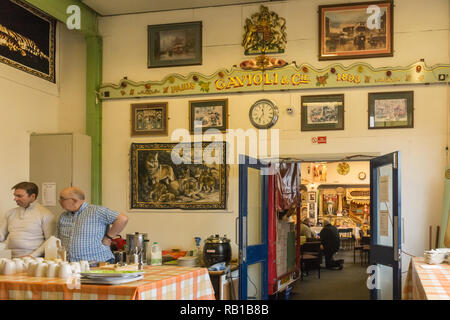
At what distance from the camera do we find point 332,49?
757 centimetres

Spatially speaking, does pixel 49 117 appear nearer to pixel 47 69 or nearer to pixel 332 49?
pixel 47 69

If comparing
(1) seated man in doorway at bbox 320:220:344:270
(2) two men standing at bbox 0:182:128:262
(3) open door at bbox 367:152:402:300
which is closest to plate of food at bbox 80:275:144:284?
(2) two men standing at bbox 0:182:128:262

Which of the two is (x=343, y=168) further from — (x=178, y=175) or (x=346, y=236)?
(x=178, y=175)

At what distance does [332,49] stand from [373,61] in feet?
1.88

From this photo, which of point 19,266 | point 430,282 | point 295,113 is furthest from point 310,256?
point 19,266

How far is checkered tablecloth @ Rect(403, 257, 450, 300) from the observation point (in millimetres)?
3453

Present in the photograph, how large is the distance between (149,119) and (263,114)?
1.71 metres

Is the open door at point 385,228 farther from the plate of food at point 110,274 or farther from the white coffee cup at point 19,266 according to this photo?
the white coffee cup at point 19,266

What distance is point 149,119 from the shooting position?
321 inches

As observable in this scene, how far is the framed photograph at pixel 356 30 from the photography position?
741 cm

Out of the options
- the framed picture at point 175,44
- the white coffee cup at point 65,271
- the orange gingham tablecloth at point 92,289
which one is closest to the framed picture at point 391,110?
the framed picture at point 175,44

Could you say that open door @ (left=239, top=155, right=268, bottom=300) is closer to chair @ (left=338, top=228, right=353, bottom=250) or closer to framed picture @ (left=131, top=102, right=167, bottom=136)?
framed picture @ (left=131, top=102, right=167, bottom=136)

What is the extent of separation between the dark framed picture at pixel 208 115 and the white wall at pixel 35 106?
1.76 meters
